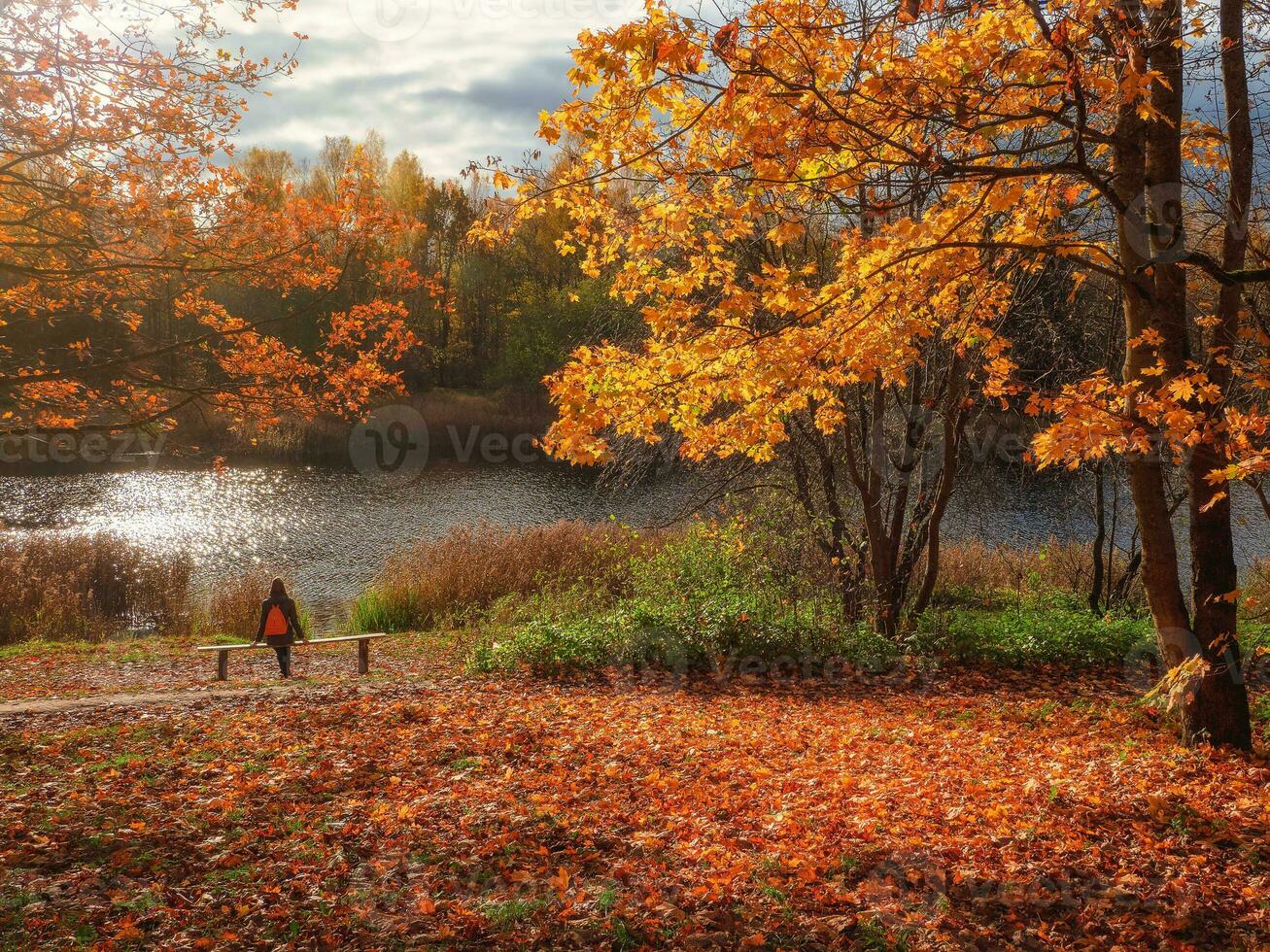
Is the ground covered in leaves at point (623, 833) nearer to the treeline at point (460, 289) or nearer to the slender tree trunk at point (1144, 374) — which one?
the slender tree trunk at point (1144, 374)

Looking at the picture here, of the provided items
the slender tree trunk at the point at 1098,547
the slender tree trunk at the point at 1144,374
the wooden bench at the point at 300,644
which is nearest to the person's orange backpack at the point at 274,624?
the wooden bench at the point at 300,644

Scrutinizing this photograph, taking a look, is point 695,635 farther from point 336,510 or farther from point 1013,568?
point 336,510

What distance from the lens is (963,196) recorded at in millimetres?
6051

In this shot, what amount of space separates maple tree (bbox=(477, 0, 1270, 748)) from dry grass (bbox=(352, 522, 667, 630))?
870cm

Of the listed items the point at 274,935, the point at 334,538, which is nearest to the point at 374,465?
the point at 334,538

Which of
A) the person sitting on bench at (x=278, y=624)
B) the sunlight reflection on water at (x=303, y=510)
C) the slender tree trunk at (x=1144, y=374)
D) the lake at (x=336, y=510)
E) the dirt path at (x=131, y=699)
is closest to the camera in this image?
the slender tree trunk at (x=1144, y=374)

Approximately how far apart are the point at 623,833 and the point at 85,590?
14.0 metres

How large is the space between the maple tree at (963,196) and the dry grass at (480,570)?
28.6 ft

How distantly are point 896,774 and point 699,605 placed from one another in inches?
193

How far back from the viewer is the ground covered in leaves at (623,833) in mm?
3602

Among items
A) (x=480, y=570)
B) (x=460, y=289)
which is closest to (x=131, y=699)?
(x=480, y=570)

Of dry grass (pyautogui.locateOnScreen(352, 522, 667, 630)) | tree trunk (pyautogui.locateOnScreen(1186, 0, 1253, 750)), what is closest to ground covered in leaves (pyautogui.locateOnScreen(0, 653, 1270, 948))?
tree trunk (pyautogui.locateOnScreen(1186, 0, 1253, 750))

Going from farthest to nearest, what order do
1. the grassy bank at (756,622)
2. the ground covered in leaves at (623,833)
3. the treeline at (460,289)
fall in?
the treeline at (460,289)
the grassy bank at (756,622)
the ground covered in leaves at (623,833)

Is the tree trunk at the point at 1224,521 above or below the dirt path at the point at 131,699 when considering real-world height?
above
